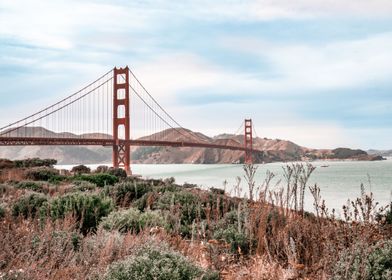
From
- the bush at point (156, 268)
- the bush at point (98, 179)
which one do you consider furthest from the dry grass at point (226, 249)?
the bush at point (98, 179)

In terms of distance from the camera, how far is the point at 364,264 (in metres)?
4.04

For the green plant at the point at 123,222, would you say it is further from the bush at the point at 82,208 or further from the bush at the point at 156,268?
the bush at the point at 156,268

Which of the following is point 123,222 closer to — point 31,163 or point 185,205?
point 185,205

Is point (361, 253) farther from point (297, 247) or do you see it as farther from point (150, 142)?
point (150, 142)

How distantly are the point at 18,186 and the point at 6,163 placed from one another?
1182cm

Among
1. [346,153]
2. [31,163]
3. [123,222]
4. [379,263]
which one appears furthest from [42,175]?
[346,153]

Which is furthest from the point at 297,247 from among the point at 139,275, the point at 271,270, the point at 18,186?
the point at 18,186

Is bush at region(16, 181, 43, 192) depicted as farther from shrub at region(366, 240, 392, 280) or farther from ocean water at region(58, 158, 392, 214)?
shrub at region(366, 240, 392, 280)

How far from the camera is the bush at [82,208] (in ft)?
26.3

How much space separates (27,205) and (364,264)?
692 centimetres

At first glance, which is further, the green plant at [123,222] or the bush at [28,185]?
the bush at [28,185]

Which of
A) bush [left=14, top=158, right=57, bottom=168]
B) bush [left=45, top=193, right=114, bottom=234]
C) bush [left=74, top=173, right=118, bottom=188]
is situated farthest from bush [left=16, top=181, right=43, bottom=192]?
bush [left=14, top=158, right=57, bottom=168]

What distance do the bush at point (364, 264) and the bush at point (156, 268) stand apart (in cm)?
113

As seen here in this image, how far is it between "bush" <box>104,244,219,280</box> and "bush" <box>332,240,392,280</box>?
3.70ft
